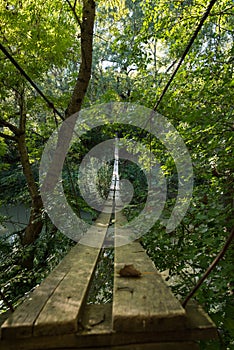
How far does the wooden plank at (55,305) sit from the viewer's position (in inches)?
15.1

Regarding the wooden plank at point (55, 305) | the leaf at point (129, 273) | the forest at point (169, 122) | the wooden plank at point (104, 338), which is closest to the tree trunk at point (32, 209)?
the forest at point (169, 122)

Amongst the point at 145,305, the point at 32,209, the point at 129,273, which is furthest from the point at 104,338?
the point at 32,209

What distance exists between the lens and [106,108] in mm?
3098

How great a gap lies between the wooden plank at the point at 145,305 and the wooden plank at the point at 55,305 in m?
0.07

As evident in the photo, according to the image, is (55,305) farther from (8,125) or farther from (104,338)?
(8,125)

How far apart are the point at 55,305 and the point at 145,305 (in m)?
0.15

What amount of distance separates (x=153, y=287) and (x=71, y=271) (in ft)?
0.79

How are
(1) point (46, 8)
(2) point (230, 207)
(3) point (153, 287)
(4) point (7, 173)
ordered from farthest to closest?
(4) point (7, 173), (1) point (46, 8), (2) point (230, 207), (3) point (153, 287)

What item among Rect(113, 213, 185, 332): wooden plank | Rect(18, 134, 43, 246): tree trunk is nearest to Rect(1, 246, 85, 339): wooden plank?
Rect(113, 213, 185, 332): wooden plank

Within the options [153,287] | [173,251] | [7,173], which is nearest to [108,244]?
[173,251]

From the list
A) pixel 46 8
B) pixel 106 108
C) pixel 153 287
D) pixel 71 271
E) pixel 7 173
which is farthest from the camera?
pixel 7 173

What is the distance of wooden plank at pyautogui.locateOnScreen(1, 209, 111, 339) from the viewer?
383 millimetres

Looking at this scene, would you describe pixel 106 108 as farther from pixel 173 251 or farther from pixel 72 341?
pixel 72 341

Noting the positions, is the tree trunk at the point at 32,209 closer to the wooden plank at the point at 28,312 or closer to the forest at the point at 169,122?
the forest at the point at 169,122
